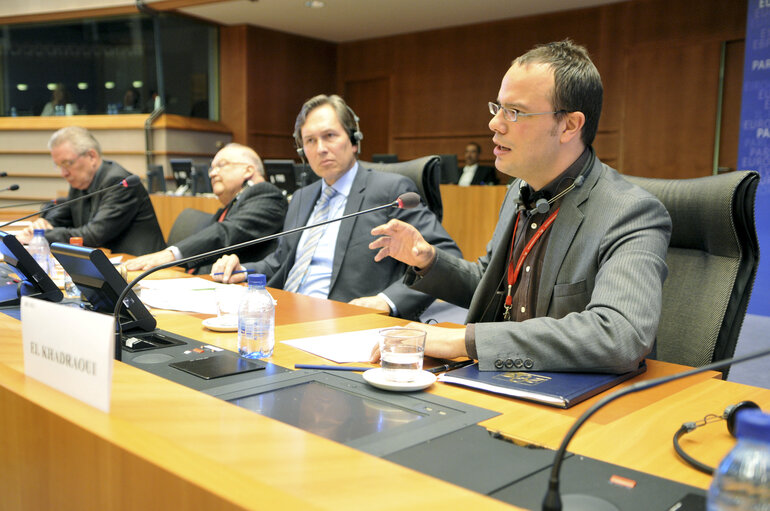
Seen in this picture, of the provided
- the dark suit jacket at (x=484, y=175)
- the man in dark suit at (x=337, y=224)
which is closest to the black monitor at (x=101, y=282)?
the man in dark suit at (x=337, y=224)

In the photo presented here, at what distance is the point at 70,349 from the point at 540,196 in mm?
1069

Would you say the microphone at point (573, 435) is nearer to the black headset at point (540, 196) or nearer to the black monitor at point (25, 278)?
the black headset at point (540, 196)

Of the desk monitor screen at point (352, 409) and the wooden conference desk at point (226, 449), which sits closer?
the wooden conference desk at point (226, 449)

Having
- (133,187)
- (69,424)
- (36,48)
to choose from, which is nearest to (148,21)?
(36,48)

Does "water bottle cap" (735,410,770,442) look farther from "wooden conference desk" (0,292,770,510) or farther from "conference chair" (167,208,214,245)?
"conference chair" (167,208,214,245)

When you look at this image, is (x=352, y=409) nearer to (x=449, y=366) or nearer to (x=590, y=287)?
(x=449, y=366)

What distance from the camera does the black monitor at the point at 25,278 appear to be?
1624mm

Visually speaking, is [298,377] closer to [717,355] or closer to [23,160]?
[717,355]

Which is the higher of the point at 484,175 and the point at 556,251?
the point at 484,175

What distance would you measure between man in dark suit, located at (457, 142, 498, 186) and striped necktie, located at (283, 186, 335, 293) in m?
4.82

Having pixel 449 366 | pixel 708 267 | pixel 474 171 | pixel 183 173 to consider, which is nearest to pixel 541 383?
pixel 449 366

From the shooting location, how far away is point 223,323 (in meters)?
1.54

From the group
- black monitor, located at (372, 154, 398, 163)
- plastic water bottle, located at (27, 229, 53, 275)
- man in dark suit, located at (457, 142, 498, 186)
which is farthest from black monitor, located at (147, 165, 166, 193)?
plastic water bottle, located at (27, 229, 53, 275)

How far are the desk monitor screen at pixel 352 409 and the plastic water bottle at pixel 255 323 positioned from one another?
0.54 feet
